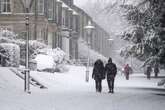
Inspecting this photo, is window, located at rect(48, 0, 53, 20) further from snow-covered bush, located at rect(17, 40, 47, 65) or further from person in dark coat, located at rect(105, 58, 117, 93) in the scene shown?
person in dark coat, located at rect(105, 58, 117, 93)

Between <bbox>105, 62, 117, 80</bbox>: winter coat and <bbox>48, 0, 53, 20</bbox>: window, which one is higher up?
<bbox>48, 0, 53, 20</bbox>: window

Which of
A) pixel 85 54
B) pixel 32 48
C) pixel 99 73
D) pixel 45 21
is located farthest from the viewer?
pixel 85 54

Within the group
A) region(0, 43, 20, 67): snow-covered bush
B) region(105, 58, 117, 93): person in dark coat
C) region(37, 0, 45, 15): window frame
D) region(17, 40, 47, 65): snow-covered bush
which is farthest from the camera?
region(37, 0, 45, 15): window frame

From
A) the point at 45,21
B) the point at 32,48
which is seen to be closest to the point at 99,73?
the point at 32,48

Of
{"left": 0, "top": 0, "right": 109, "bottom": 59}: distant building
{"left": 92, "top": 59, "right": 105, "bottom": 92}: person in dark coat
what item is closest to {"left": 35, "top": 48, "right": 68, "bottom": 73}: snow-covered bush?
{"left": 0, "top": 0, "right": 109, "bottom": 59}: distant building

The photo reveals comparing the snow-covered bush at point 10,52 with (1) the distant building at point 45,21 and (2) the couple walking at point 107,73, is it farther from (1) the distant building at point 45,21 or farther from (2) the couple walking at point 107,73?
(2) the couple walking at point 107,73

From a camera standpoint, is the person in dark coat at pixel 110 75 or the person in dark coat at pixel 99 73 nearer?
the person in dark coat at pixel 110 75

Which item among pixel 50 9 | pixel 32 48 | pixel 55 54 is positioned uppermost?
pixel 50 9

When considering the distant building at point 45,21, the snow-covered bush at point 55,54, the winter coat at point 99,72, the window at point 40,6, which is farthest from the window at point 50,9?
the winter coat at point 99,72

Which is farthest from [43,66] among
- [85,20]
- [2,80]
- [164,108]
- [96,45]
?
[96,45]

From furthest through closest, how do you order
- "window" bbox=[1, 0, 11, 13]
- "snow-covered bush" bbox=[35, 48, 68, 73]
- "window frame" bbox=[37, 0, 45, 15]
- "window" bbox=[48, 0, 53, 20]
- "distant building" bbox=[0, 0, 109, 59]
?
1. "window" bbox=[48, 0, 53, 20]
2. "window frame" bbox=[37, 0, 45, 15]
3. "window" bbox=[1, 0, 11, 13]
4. "distant building" bbox=[0, 0, 109, 59]
5. "snow-covered bush" bbox=[35, 48, 68, 73]

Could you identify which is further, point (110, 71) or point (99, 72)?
point (99, 72)

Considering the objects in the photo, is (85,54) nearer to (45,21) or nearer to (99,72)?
(45,21)

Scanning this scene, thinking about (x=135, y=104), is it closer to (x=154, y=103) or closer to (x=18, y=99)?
(x=154, y=103)
